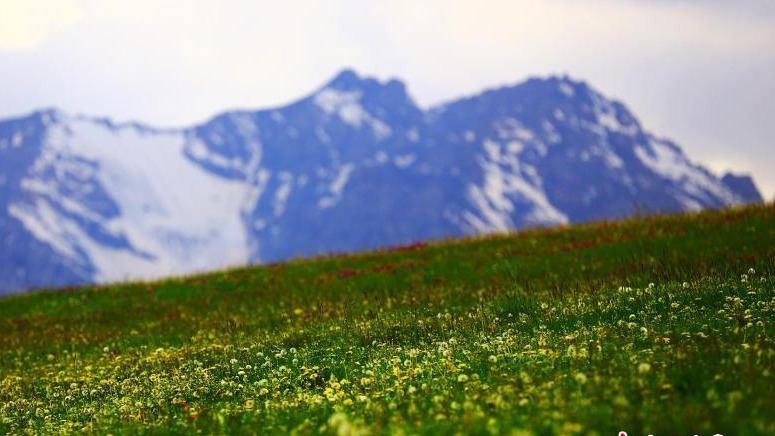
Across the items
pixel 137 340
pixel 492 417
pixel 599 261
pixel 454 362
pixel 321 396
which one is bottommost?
pixel 492 417

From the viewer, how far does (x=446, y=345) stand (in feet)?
51.2

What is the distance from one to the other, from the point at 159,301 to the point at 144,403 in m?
19.3

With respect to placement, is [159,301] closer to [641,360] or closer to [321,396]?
[321,396]

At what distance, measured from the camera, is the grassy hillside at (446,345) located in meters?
10.1

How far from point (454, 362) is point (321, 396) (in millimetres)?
2711

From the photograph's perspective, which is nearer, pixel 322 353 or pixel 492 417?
pixel 492 417

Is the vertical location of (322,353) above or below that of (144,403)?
above

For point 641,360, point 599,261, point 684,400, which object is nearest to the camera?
point 684,400

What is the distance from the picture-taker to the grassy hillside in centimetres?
1012

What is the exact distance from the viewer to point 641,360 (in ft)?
38.8

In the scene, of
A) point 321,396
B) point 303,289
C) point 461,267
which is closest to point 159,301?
point 303,289

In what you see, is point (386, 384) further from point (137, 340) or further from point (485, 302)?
point (137, 340)

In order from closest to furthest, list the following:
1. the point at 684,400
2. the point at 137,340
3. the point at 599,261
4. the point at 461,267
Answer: the point at 684,400
the point at 137,340
the point at 599,261
the point at 461,267

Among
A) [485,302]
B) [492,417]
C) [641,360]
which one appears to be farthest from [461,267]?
[492,417]
